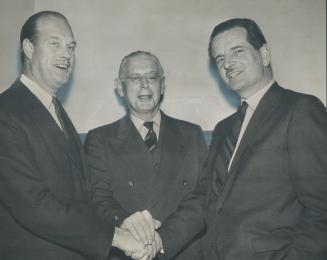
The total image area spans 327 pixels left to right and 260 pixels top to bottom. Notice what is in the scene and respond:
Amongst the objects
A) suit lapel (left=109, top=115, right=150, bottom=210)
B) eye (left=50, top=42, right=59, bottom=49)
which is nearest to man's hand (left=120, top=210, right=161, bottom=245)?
suit lapel (left=109, top=115, right=150, bottom=210)

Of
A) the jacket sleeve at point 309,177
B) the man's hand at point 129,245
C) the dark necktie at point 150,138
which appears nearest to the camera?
the jacket sleeve at point 309,177

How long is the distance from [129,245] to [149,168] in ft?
1.53

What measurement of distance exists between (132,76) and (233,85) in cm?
62

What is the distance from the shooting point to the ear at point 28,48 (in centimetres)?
196

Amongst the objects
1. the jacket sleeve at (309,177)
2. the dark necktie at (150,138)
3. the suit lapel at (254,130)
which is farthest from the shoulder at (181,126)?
the jacket sleeve at (309,177)

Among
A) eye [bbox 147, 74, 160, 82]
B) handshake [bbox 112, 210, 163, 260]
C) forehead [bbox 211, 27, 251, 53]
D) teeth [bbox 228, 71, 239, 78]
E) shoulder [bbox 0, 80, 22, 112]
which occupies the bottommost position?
handshake [bbox 112, 210, 163, 260]

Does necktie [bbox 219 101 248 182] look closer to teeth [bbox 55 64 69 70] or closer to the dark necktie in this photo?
the dark necktie

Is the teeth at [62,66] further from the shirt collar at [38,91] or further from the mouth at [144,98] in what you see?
the mouth at [144,98]

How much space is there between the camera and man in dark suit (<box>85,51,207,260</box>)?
199cm

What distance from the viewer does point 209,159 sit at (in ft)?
6.76

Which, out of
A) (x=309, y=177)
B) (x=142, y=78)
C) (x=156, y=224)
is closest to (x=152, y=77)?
(x=142, y=78)

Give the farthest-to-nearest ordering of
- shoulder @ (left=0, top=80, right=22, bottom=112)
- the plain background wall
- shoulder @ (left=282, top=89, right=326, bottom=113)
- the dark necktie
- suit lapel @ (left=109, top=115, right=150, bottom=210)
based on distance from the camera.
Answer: the plain background wall
the dark necktie
suit lapel @ (left=109, top=115, right=150, bottom=210)
shoulder @ (left=0, top=80, right=22, bottom=112)
shoulder @ (left=282, top=89, right=326, bottom=113)

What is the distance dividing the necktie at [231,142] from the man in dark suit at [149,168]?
261 mm

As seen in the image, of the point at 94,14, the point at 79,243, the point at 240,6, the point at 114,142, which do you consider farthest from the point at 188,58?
the point at 79,243
